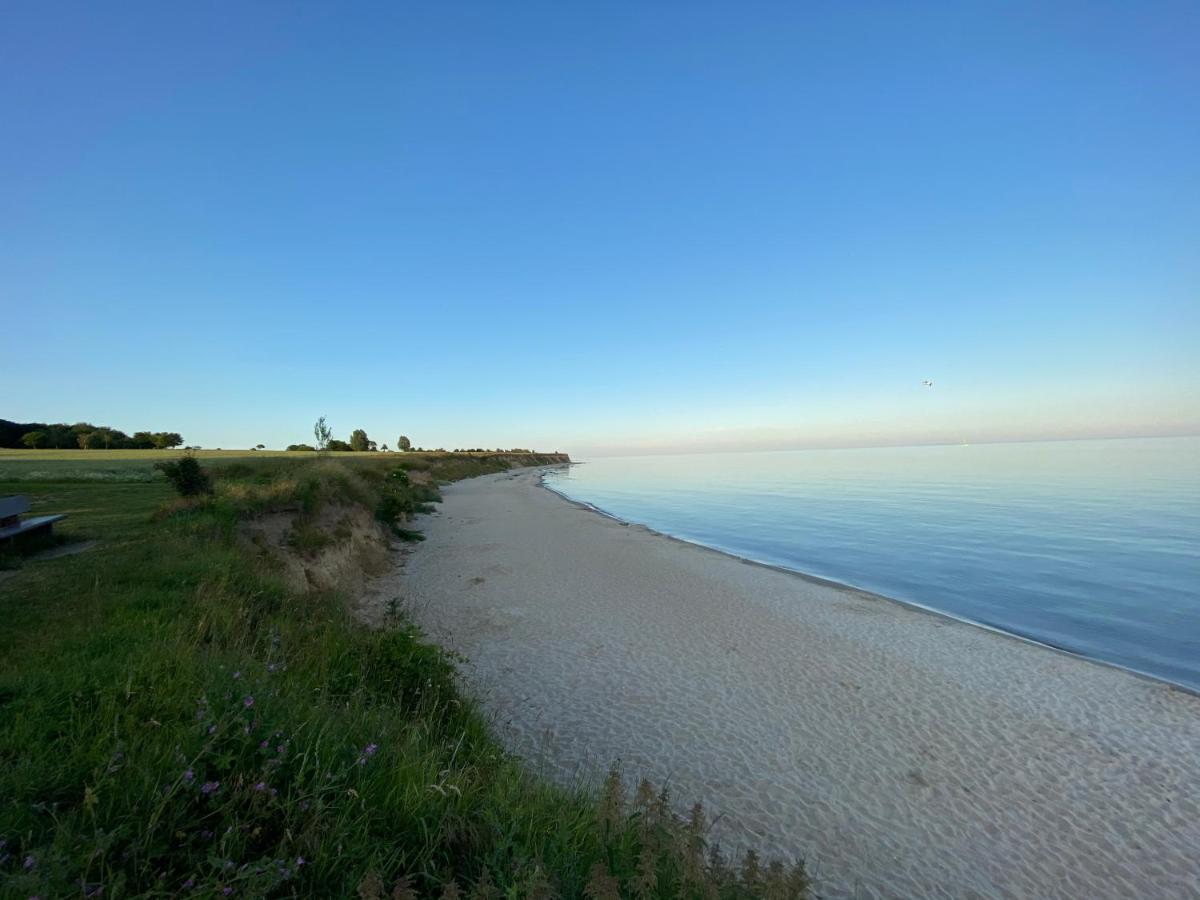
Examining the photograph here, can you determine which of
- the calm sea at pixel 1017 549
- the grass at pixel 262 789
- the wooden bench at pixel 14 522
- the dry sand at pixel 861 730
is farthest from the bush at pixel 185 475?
the calm sea at pixel 1017 549

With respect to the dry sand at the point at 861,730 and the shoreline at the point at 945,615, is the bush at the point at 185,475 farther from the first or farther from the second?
the shoreline at the point at 945,615

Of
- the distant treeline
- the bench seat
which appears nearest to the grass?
the bench seat

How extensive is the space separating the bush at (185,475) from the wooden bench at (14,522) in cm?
277

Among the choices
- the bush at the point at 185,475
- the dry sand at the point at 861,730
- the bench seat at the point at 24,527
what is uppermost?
the bush at the point at 185,475

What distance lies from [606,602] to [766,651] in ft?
14.2

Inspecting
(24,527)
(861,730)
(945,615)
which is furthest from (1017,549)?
(24,527)

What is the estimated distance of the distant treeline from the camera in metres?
60.3

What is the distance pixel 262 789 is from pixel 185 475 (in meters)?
13.5

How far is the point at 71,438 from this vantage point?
207 feet

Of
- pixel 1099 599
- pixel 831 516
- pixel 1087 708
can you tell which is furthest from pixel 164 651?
pixel 831 516

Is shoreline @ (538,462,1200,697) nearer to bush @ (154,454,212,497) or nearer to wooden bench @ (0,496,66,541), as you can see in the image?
bush @ (154,454,212,497)

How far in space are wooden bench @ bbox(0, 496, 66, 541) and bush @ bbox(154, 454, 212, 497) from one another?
277cm

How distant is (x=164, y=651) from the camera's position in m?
4.37

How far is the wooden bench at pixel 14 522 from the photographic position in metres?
9.29
